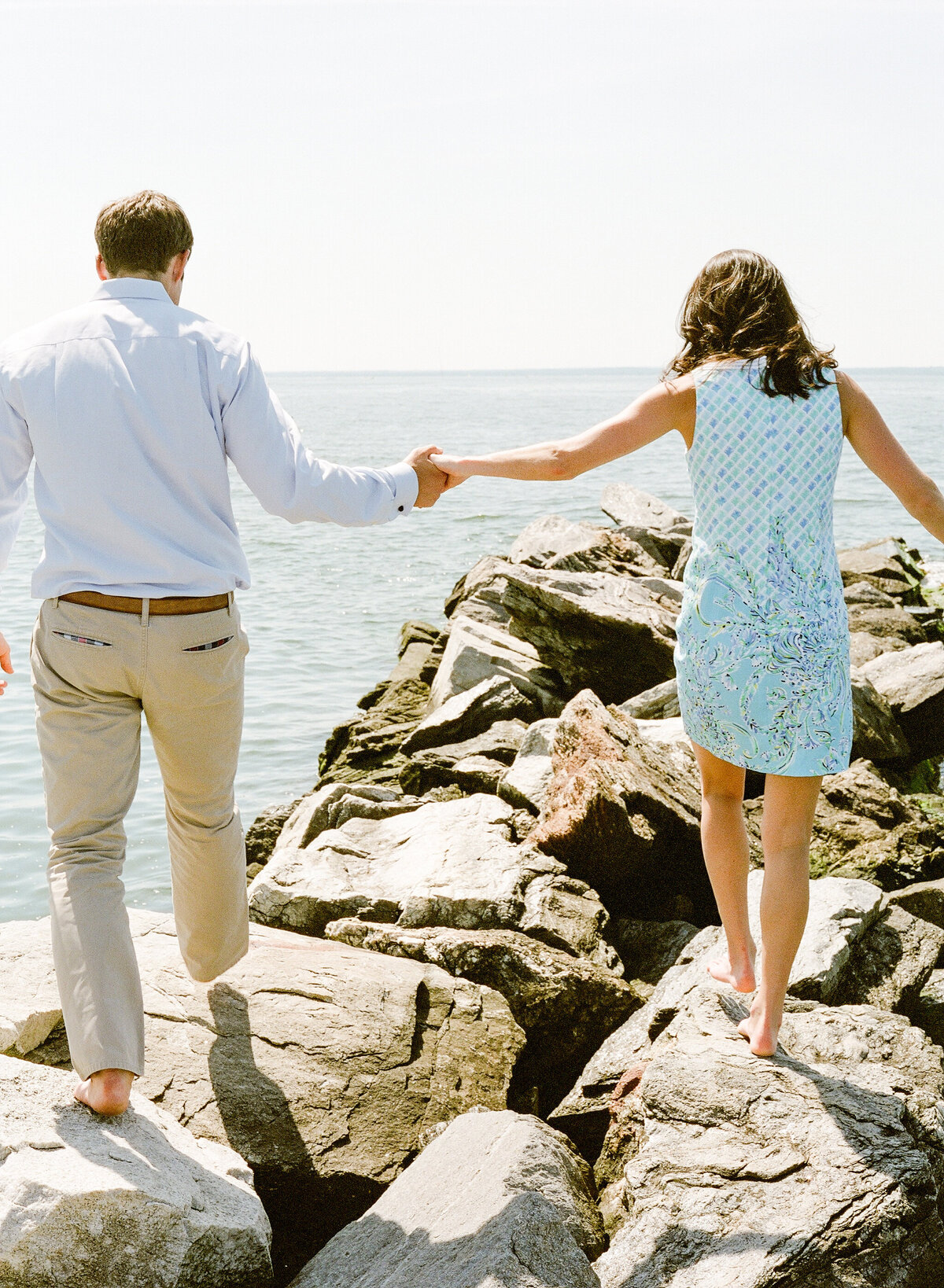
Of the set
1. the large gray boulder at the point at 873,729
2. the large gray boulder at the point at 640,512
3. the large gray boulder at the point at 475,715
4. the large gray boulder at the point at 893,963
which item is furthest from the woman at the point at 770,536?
the large gray boulder at the point at 640,512

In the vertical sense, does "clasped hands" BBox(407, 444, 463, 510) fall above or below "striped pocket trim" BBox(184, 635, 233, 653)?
above

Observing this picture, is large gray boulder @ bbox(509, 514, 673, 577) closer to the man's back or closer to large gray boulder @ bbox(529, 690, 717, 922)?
large gray boulder @ bbox(529, 690, 717, 922)

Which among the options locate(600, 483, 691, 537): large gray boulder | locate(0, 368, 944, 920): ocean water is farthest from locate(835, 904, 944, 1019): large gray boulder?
locate(600, 483, 691, 537): large gray boulder

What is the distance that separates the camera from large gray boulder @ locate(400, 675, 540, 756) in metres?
7.88

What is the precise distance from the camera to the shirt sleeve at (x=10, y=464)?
3014 mm

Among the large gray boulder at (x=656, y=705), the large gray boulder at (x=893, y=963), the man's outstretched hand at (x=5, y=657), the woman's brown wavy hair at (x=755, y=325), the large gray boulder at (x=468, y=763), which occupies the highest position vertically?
the woman's brown wavy hair at (x=755, y=325)

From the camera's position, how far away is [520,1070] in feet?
13.6

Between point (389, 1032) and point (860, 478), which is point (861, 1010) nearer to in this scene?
point (389, 1032)

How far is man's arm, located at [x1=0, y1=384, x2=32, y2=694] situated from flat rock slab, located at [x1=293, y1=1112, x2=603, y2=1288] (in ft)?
5.55

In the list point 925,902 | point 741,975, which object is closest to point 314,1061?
point 741,975

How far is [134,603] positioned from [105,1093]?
1.20 metres

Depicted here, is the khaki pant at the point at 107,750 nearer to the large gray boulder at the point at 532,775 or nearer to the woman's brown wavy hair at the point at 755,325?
the woman's brown wavy hair at the point at 755,325

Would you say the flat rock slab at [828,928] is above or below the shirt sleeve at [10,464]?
below

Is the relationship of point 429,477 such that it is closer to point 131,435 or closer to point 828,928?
point 131,435
